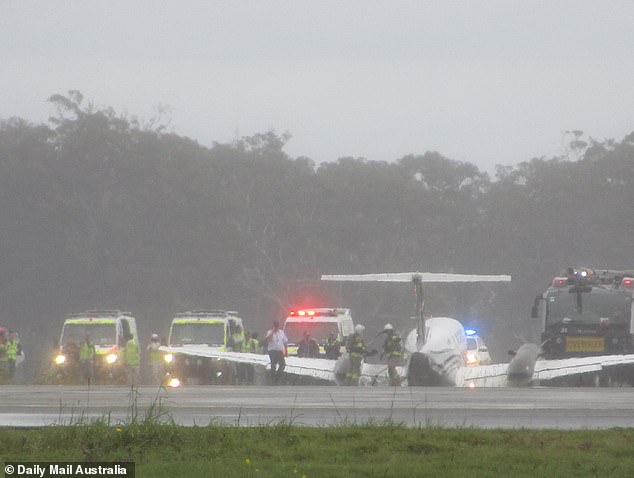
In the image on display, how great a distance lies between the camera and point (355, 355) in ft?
113

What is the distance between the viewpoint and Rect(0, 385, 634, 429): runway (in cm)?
1780

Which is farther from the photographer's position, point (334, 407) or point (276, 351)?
point (276, 351)

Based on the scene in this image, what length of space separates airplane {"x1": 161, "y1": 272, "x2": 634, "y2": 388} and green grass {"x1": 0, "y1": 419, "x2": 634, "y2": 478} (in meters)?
17.9

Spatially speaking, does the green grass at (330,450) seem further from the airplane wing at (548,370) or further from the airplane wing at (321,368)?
the airplane wing at (321,368)

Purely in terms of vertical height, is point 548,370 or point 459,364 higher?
point 459,364

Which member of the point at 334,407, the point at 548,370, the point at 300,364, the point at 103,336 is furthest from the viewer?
the point at 103,336

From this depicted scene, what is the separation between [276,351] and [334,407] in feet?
50.6

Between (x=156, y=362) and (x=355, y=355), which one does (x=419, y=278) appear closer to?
(x=355, y=355)

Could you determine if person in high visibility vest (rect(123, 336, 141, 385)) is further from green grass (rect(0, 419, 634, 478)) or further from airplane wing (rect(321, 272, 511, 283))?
green grass (rect(0, 419, 634, 478))

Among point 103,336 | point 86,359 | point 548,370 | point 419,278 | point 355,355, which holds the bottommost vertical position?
point 548,370

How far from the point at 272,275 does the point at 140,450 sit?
6589 centimetres

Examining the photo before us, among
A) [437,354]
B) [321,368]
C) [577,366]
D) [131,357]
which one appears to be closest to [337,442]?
[437,354]

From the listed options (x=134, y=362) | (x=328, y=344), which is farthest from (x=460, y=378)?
(x=134, y=362)

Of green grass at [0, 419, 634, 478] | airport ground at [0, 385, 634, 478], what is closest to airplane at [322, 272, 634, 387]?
airport ground at [0, 385, 634, 478]
